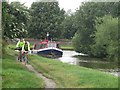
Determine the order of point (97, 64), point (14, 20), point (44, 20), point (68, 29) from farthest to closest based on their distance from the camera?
point (68, 29)
point (44, 20)
point (97, 64)
point (14, 20)

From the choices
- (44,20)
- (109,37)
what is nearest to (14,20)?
(109,37)

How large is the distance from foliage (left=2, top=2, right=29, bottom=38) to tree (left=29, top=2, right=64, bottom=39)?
48.9 metres

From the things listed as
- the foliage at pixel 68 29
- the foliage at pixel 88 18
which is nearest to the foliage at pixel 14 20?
the foliage at pixel 88 18

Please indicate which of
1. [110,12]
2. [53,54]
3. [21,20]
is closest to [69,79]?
[21,20]

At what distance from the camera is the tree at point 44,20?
86.9 m

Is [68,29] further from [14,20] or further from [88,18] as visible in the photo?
[14,20]

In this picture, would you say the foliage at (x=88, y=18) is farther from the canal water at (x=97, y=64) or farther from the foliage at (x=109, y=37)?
the canal water at (x=97, y=64)

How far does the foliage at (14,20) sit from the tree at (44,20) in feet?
160

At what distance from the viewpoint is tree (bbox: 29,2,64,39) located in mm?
86938

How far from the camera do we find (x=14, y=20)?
111ft

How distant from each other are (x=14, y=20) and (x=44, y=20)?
180 feet

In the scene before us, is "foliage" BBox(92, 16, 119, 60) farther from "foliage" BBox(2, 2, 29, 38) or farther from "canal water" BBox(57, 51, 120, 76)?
"foliage" BBox(2, 2, 29, 38)

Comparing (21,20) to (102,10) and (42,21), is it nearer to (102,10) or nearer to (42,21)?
(102,10)

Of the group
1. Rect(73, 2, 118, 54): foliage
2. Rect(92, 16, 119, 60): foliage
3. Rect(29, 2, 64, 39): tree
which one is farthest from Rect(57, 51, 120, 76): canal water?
Rect(29, 2, 64, 39): tree
